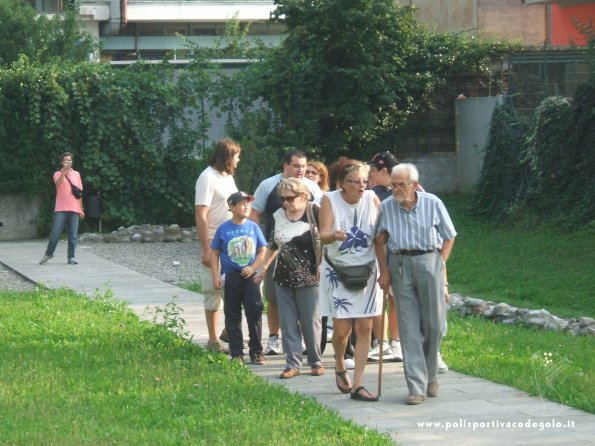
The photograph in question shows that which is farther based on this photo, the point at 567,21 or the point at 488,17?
the point at 488,17

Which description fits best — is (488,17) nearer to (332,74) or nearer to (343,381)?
(332,74)

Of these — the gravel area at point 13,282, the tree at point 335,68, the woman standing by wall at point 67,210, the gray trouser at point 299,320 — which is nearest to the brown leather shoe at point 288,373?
the gray trouser at point 299,320

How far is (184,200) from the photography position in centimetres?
2353

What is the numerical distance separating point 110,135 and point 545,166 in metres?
8.91

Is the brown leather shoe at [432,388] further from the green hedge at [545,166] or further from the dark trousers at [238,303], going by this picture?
the green hedge at [545,166]

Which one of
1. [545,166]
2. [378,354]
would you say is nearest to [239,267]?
[378,354]

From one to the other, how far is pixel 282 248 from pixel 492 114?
14.2 metres

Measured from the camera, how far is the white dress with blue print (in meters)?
8.14

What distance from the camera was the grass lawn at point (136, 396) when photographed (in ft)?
21.9

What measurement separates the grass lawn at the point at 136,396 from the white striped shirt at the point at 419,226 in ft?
4.22

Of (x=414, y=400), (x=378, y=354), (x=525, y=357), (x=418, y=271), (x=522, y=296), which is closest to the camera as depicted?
(x=414, y=400)

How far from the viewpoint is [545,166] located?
64.2 feet

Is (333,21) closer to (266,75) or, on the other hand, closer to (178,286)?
(266,75)

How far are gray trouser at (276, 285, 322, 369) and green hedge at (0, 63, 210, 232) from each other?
14420 mm
